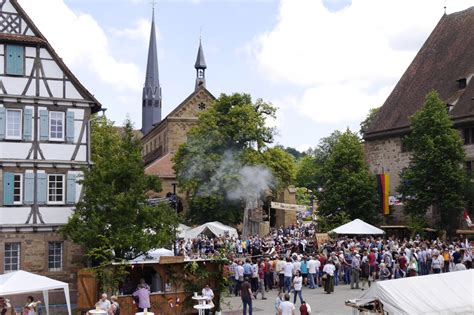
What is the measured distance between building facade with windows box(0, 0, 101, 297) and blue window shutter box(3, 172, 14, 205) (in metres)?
0.04

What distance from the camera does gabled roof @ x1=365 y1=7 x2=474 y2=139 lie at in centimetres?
4319

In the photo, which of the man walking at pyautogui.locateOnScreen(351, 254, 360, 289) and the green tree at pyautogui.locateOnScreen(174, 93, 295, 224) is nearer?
the man walking at pyautogui.locateOnScreen(351, 254, 360, 289)

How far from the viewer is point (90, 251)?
2477 cm

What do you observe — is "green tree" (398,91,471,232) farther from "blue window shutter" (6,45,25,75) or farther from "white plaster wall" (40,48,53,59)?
"blue window shutter" (6,45,25,75)

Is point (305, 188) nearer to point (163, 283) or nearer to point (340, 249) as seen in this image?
point (340, 249)

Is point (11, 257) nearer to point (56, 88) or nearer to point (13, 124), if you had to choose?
point (13, 124)

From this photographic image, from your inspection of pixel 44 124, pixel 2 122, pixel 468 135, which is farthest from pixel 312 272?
pixel 468 135

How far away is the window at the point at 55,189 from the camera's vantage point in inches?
1156

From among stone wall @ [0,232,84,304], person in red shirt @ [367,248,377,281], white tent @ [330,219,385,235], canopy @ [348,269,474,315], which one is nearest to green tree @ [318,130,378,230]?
white tent @ [330,219,385,235]

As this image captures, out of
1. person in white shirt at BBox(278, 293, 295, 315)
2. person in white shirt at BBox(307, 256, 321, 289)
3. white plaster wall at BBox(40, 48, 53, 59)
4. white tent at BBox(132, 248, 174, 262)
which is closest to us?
person in white shirt at BBox(278, 293, 295, 315)

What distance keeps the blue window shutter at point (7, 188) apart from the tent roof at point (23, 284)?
335 inches

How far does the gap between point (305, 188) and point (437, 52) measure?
59205 millimetres

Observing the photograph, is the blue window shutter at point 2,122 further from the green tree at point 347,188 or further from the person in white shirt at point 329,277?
the green tree at point 347,188

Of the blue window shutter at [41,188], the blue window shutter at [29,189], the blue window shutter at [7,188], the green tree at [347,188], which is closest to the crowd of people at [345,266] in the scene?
the blue window shutter at [41,188]
